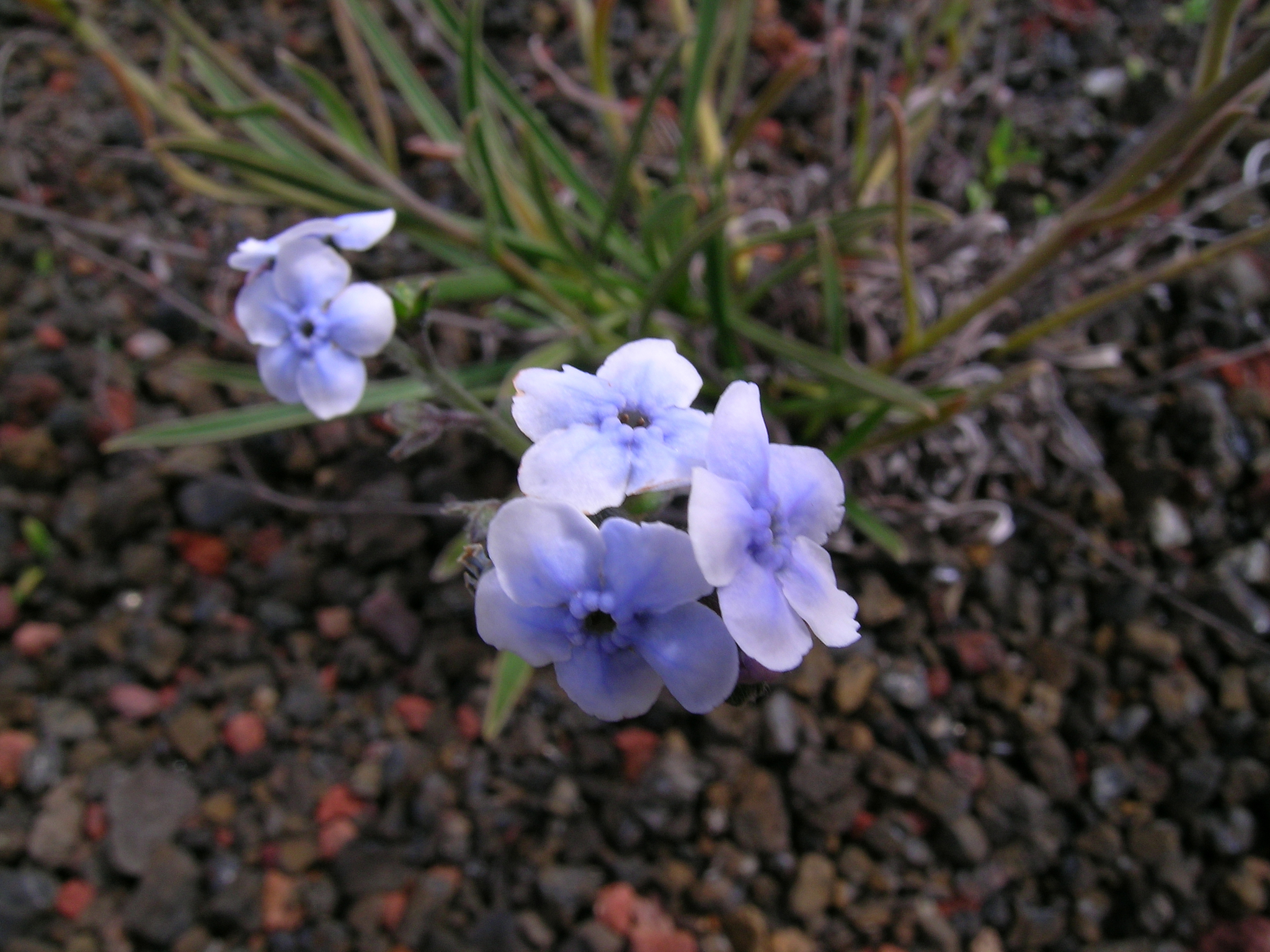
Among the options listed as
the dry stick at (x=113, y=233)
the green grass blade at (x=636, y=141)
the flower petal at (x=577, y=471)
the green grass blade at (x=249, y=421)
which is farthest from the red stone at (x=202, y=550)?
the flower petal at (x=577, y=471)

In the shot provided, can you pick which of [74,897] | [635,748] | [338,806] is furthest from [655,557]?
[74,897]

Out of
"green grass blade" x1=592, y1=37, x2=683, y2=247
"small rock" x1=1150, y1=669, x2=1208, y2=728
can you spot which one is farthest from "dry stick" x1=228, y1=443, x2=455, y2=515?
"small rock" x1=1150, y1=669, x2=1208, y2=728

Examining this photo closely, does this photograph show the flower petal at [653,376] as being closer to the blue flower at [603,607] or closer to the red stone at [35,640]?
the blue flower at [603,607]

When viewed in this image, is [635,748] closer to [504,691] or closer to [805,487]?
[504,691]

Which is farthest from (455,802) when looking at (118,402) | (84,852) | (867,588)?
(118,402)

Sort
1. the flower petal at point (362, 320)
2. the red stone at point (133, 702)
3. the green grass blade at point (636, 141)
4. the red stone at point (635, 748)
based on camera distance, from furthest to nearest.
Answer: the red stone at point (133, 702) < the red stone at point (635, 748) < the green grass blade at point (636, 141) < the flower petal at point (362, 320)

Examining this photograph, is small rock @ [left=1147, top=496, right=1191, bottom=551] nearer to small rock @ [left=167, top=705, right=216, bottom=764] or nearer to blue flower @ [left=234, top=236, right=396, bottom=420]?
blue flower @ [left=234, top=236, right=396, bottom=420]
